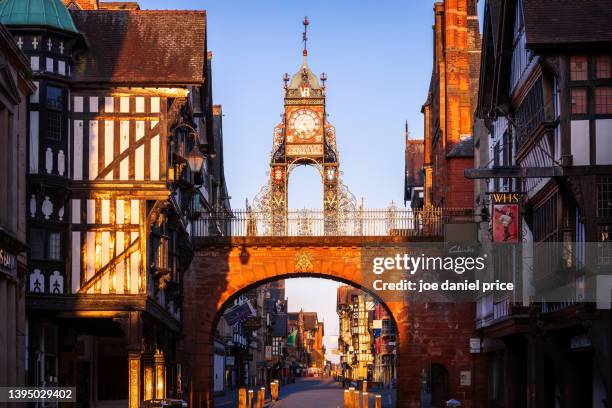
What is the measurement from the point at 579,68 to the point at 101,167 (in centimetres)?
1358

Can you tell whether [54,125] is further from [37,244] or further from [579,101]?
[579,101]

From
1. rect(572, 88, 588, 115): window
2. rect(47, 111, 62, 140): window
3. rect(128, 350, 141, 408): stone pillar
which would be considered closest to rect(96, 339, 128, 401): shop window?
rect(128, 350, 141, 408): stone pillar

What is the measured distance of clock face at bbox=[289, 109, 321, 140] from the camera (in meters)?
51.8

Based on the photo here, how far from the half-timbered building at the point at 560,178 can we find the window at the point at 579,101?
0.07 feet

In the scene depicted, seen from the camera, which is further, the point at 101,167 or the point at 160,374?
the point at 160,374

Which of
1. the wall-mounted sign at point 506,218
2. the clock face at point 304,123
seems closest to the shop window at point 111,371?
the clock face at point 304,123

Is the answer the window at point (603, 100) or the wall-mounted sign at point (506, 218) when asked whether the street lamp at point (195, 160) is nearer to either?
the wall-mounted sign at point (506, 218)

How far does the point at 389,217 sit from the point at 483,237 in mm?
4272

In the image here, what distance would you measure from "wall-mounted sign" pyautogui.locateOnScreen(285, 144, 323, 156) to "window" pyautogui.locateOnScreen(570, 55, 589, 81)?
24528 mm

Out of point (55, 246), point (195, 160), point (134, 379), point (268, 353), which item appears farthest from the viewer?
point (268, 353)

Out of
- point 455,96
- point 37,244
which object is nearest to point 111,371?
point 37,244

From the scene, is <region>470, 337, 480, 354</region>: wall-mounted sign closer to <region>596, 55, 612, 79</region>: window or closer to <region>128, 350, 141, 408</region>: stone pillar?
<region>128, 350, 141, 408</region>: stone pillar

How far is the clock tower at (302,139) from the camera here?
5150 centimetres

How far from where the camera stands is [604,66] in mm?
27594
